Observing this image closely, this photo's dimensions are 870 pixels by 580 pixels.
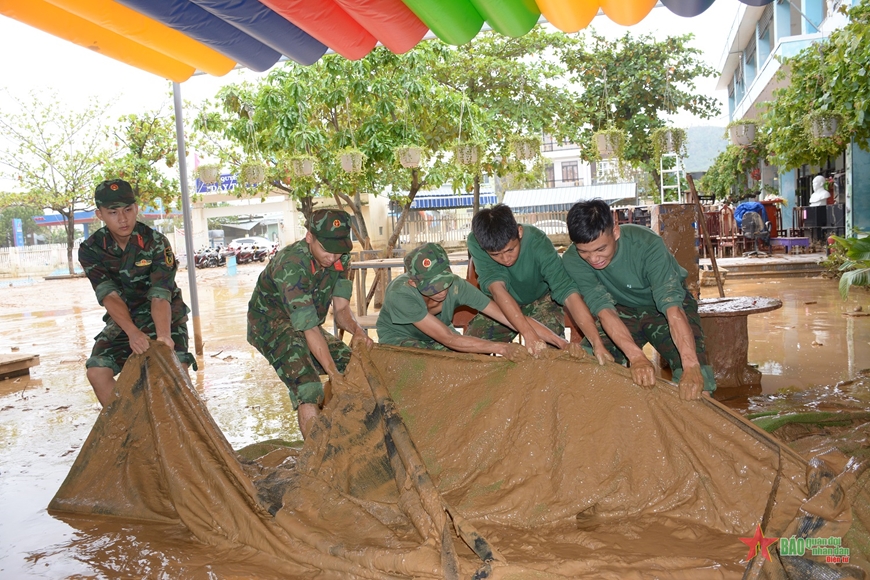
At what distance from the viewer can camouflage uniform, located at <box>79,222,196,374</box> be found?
3.76 metres

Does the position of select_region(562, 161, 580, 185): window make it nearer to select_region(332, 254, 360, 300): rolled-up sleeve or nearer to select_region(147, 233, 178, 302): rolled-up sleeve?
select_region(332, 254, 360, 300): rolled-up sleeve

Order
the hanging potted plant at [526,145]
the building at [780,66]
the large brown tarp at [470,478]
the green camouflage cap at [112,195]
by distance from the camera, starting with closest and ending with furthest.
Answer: the large brown tarp at [470,478], the green camouflage cap at [112,195], the hanging potted plant at [526,145], the building at [780,66]

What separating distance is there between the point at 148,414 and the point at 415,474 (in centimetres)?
148

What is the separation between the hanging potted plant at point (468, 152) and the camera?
905cm

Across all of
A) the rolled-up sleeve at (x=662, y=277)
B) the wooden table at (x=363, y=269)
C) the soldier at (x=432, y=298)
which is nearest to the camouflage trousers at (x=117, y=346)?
the soldier at (x=432, y=298)

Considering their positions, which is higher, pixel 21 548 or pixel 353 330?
pixel 353 330

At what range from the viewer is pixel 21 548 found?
9.40 ft

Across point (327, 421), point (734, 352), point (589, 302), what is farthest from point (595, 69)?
point (327, 421)

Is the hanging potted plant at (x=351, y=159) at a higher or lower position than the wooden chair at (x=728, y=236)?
higher

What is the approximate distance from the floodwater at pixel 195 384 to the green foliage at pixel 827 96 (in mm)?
2036

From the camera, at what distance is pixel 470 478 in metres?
2.81

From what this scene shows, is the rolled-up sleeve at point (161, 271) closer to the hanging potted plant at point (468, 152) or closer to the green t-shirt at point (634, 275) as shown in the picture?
the green t-shirt at point (634, 275)

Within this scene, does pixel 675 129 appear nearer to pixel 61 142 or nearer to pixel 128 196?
pixel 128 196

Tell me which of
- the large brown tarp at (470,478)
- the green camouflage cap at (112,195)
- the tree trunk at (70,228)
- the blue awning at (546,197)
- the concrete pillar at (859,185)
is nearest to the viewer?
the large brown tarp at (470,478)
